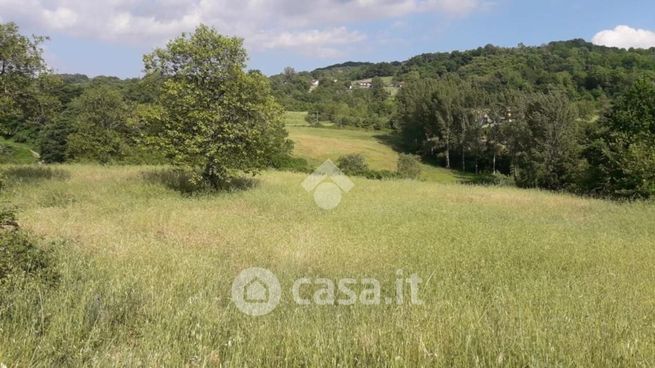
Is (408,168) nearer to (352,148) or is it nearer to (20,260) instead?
(352,148)

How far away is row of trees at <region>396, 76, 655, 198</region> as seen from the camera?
28.4 m

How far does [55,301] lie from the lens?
424cm

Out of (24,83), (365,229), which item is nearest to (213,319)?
(365,229)

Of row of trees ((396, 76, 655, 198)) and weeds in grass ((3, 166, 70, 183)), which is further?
row of trees ((396, 76, 655, 198))

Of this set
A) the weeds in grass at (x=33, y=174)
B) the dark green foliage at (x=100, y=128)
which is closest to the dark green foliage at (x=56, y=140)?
the dark green foliage at (x=100, y=128)

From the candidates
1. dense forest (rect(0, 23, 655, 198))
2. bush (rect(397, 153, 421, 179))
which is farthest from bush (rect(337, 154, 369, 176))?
dense forest (rect(0, 23, 655, 198))

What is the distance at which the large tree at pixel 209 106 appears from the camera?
16.2 m

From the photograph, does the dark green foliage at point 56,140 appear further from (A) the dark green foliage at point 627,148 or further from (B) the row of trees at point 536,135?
(A) the dark green foliage at point 627,148

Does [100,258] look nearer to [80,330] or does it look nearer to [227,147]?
[80,330]

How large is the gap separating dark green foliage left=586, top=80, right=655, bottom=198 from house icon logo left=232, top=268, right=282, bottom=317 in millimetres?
23286

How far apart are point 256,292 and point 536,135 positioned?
51.0 m

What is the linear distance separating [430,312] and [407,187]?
1858 cm

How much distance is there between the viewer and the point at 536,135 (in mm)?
49688
